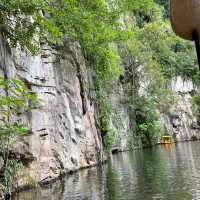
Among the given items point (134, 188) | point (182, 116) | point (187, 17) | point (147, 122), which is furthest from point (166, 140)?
point (187, 17)

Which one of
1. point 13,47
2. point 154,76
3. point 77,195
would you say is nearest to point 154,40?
point 154,76

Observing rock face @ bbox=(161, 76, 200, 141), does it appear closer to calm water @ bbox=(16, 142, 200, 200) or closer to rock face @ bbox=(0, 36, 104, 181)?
rock face @ bbox=(0, 36, 104, 181)

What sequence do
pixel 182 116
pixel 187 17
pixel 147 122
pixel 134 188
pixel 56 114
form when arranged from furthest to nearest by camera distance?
1. pixel 182 116
2. pixel 147 122
3. pixel 56 114
4. pixel 134 188
5. pixel 187 17

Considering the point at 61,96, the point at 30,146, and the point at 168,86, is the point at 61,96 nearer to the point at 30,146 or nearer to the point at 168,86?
the point at 30,146

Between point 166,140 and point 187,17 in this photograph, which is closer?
point 187,17

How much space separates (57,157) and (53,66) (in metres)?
5.74

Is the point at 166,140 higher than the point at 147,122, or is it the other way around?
the point at 147,122

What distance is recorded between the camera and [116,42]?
32.3m

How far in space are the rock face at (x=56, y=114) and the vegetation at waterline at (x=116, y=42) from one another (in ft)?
3.38

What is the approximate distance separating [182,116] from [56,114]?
3341 centimetres

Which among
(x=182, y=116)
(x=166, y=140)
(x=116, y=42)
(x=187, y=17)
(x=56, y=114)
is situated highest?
(x=116, y=42)

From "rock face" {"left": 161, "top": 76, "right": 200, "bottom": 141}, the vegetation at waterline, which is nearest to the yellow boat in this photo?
"rock face" {"left": 161, "top": 76, "right": 200, "bottom": 141}

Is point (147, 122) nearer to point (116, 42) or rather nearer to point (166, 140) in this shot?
point (166, 140)

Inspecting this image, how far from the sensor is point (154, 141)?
144ft
